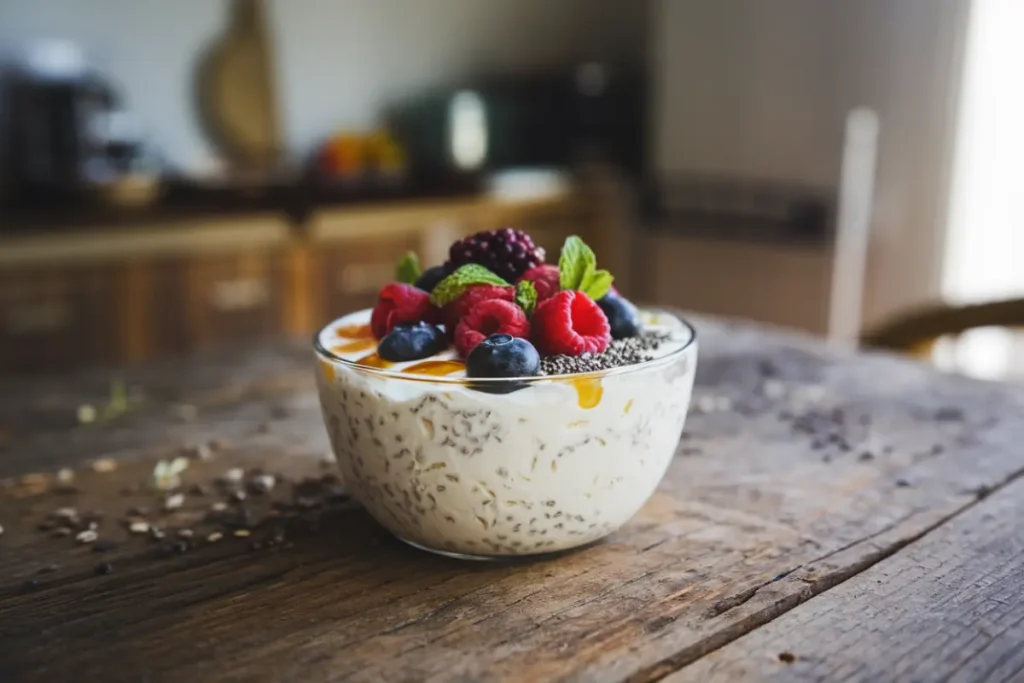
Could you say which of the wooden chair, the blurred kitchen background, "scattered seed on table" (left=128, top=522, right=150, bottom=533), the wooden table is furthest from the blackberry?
the blurred kitchen background

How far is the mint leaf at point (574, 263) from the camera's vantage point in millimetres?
922

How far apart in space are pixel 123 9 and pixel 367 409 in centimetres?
255

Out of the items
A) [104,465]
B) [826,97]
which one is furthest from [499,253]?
[826,97]

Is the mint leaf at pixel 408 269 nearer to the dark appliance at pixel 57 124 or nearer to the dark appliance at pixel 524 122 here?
the dark appliance at pixel 57 124

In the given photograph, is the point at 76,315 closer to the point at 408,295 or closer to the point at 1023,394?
the point at 408,295

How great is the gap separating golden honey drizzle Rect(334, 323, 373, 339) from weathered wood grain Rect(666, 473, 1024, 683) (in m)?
0.46

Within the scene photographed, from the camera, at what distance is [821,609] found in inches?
31.3

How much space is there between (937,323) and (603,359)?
3.59ft

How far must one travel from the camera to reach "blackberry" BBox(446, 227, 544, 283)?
37.6 inches

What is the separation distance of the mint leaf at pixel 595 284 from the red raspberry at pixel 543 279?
27 mm

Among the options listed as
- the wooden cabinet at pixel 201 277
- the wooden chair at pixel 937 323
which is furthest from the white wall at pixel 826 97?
the wooden chair at pixel 937 323

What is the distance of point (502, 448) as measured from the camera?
822mm

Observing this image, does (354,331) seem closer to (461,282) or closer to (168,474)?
(461,282)

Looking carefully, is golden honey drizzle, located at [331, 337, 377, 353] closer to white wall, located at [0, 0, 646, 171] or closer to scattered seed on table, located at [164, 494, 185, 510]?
scattered seed on table, located at [164, 494, 185, 510]
